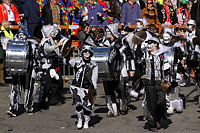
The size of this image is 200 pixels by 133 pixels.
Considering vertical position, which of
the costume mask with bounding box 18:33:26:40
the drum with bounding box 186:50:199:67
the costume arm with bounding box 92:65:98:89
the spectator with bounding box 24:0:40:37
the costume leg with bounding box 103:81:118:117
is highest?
the spectator with bounding box 24:0:40:37

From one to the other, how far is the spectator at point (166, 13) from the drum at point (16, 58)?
287 inches

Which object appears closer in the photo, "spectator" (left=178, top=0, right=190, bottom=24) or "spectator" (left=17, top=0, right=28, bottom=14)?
"spectator" (left=17, top=0, right=28, bottom=14)

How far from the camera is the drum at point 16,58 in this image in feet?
32.6

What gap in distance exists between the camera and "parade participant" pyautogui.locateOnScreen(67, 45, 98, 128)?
9.11m

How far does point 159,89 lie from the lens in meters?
8.87

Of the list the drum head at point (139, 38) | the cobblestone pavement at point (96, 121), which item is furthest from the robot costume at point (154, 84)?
the drum head at point (139, 38)

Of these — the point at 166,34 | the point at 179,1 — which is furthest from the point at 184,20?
the point at 166,34

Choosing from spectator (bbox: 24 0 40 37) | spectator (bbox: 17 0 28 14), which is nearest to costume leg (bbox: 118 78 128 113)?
spectator (bbox: 24 0 40 37)

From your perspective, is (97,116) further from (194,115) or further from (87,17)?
(87,17)

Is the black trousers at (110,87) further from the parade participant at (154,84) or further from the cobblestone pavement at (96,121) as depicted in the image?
the parade participant at (154,84)

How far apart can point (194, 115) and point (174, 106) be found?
1.86ft

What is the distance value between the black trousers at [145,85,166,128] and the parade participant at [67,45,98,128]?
114cm

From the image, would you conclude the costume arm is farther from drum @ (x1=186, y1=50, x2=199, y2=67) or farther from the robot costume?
drum @ (x1=186, y1=50, x2=199, y2=67)

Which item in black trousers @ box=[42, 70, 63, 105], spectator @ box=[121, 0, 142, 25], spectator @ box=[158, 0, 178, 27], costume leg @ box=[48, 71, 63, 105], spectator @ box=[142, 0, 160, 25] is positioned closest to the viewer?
black trousers @ box=[42, 70, 63, 105]
